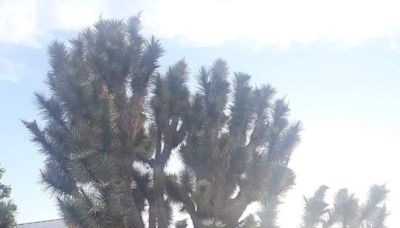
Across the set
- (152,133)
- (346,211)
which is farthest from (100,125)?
(346,211)

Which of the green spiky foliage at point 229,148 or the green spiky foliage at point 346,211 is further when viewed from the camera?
the green spiky foliage at point 229,148

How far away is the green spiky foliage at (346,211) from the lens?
9.69m

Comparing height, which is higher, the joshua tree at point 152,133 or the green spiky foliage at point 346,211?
the joshua tree at point 152,133

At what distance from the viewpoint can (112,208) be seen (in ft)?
33.0

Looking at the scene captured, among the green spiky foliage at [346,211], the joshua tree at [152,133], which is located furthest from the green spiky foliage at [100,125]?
the green spiky foliage at [346,211]

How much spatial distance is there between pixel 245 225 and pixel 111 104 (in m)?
3.79

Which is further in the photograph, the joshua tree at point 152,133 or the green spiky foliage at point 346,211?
the joshua tree at point 152,133

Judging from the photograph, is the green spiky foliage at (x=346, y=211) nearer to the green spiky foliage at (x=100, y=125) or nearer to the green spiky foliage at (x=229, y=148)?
the green spiky foliage at (x=229, y=148)

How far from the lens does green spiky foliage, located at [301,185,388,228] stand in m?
9.69

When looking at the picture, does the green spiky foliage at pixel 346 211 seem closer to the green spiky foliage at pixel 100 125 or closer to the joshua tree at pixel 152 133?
the joshua tree at pixel 152 133

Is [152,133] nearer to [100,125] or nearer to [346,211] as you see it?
[100,125]

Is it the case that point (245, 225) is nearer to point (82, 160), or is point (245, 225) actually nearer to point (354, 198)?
point (354, 198)

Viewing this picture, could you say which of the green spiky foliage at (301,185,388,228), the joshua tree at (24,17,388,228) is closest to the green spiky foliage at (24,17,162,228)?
the joshua tree at (24,17,388,228)

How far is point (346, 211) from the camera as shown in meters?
A: 10.5
